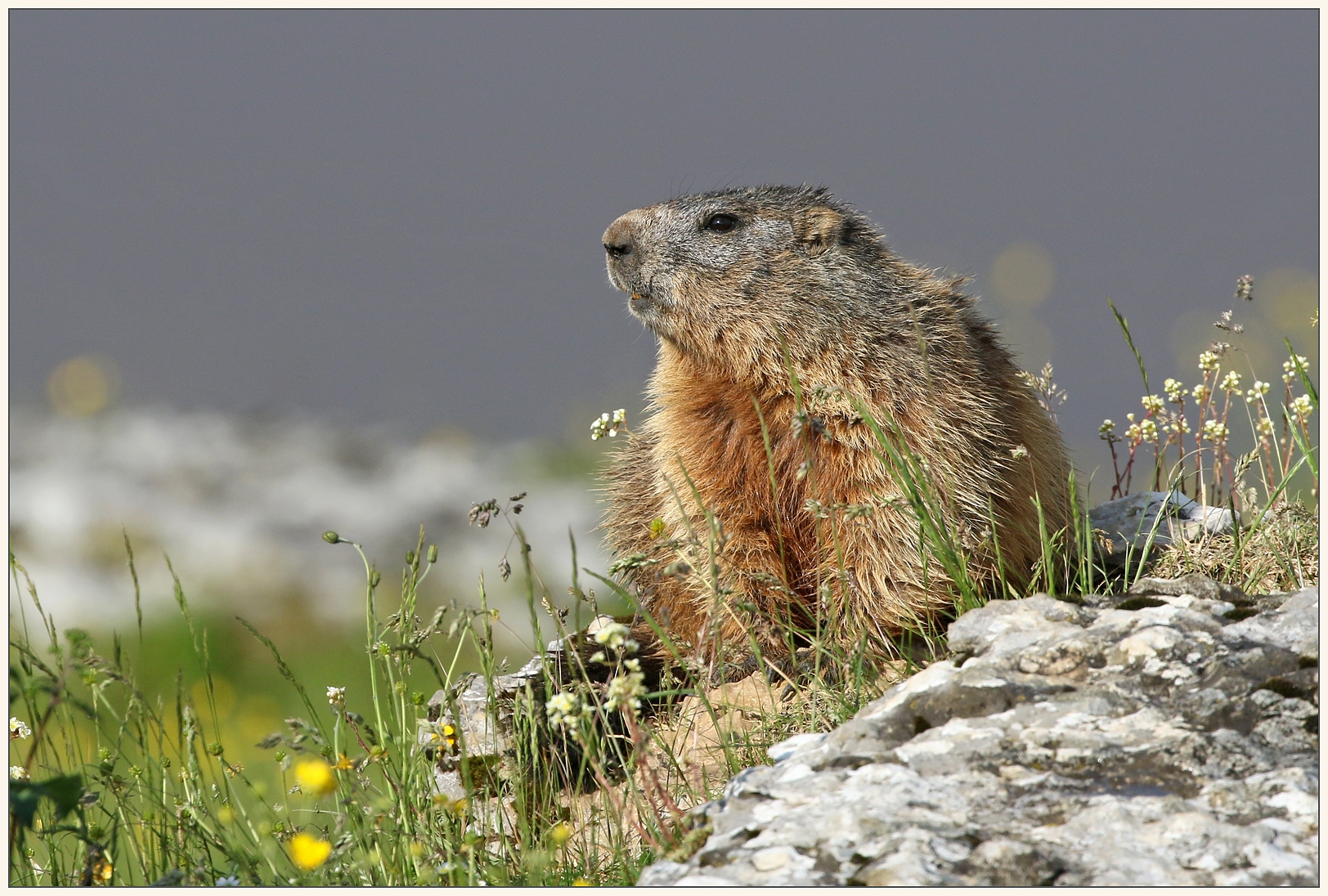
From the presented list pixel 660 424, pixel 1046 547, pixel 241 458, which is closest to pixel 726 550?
pixel 660 424

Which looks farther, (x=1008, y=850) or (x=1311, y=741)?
(x=1311, y=741)

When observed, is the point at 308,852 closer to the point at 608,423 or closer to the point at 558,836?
the point at 558,836

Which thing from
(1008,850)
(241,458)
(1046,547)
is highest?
(241,458)

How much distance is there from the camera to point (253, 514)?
12.0 metres

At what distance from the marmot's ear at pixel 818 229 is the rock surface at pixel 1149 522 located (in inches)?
70.4

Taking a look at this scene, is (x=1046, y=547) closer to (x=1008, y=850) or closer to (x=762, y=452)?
(x=762, y=452)

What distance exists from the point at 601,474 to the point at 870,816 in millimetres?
3935

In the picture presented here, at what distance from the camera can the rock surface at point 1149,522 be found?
4746 mm

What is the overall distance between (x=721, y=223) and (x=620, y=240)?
1.71ft

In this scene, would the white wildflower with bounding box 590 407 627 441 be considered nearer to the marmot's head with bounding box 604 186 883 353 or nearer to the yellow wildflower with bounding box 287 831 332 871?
the marmot's head with bounding box 604 186 883 353

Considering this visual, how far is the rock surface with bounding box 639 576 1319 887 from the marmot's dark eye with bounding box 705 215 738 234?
2880mm

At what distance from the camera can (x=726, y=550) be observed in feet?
15.0

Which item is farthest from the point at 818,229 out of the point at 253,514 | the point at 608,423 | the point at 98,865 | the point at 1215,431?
the point at 253,514

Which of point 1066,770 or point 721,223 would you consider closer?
point 1066,770
